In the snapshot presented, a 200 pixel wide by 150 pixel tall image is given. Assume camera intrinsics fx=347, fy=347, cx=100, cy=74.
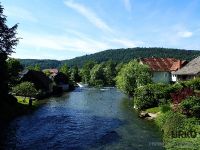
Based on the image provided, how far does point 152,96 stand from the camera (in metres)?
55.8

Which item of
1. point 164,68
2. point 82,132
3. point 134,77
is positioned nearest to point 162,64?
point 164,68

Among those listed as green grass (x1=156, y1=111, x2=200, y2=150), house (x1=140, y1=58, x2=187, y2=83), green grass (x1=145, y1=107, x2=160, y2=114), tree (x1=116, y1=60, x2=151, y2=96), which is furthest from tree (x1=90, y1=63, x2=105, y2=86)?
green grass (x1=156, y1=111, x2=200, y2=150)

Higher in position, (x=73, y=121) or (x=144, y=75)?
(x=144, y=75)

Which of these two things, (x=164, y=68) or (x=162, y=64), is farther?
(x=162, y=64)

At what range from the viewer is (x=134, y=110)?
5881cm

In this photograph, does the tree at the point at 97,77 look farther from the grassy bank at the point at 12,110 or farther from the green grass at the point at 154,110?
the green grass at the point at 154,110

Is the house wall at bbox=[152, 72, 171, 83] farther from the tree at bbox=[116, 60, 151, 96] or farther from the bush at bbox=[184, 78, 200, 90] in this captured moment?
the bush at bbox=[184, 78, 200, 90]

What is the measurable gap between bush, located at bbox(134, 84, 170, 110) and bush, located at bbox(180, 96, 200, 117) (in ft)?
38.2

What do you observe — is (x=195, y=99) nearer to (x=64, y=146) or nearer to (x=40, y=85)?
(x=64, y=146)

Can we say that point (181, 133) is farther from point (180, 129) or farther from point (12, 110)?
point (12, 110)

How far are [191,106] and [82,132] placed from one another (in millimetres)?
13325

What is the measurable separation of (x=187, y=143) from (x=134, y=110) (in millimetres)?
30499

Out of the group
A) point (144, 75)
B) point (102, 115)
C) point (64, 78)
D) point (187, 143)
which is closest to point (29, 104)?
point (102, 115)

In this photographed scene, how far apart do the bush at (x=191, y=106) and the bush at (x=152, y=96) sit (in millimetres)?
11634
